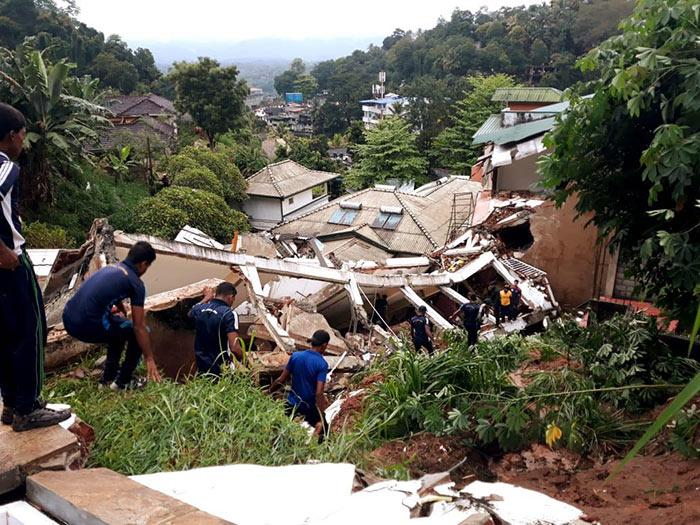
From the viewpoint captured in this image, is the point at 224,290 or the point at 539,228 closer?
the point at 224,290

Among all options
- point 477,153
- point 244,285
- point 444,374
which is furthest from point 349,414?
point 477,153

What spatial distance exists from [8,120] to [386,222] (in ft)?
68.1

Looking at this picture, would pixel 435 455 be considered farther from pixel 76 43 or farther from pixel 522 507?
pixel 76 43

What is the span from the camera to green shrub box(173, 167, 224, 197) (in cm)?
2275

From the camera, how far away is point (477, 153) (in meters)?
38.8

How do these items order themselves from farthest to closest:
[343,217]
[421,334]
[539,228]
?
1. [343,217]
2. [539,228]
3. [421,334]

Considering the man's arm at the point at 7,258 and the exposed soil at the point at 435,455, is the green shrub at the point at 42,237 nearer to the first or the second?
the exposed soil at the point at 435,455

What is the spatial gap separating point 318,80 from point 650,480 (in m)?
105

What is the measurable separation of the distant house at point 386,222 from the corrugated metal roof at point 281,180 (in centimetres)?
448

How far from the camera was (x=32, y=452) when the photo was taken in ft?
8.98

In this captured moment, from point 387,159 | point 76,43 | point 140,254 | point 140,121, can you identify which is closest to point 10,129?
point 140,254

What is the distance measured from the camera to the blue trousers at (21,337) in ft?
9.32

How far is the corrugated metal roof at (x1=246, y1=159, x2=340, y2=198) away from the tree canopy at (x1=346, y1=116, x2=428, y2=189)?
15.0 feet

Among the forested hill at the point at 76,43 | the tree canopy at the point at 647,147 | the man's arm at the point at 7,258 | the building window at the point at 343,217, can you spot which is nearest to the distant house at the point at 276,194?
the building window at the point at 343,217
